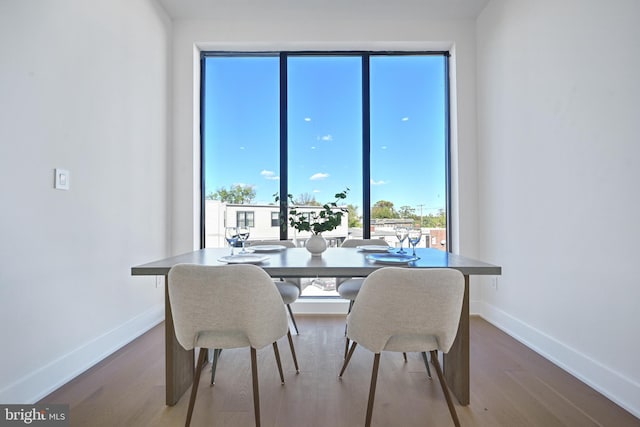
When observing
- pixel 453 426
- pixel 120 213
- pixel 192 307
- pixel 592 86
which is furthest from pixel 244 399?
pixel 592 86

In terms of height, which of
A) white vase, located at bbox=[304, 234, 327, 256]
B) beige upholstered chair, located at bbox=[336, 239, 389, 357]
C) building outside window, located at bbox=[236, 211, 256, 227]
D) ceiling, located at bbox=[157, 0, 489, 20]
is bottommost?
beige upholstered chair, located at bbox=[336, 239, 389, 357]

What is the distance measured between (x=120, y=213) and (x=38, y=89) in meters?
0.97

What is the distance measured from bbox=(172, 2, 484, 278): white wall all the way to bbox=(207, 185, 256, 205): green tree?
25 cm

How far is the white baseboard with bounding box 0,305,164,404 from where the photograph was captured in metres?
1.63

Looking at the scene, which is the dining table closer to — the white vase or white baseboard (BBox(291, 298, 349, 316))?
the white vase

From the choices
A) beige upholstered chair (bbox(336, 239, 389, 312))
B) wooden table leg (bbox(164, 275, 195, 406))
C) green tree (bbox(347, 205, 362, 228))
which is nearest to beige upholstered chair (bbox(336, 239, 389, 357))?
beige upholstered chair (bbox(336, 239, 389, 312))

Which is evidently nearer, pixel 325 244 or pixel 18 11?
pixel 18 11

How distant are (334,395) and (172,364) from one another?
0.88 meters

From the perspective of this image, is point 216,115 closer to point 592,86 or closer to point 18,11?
point 18,11

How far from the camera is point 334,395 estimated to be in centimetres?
177

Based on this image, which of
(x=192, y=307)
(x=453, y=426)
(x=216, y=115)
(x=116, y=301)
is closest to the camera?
(x=192, y=307)

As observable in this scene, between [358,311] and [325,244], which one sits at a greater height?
[325,244]

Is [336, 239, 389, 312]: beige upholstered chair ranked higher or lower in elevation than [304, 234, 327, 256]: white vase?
lower

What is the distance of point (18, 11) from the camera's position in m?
1.67
